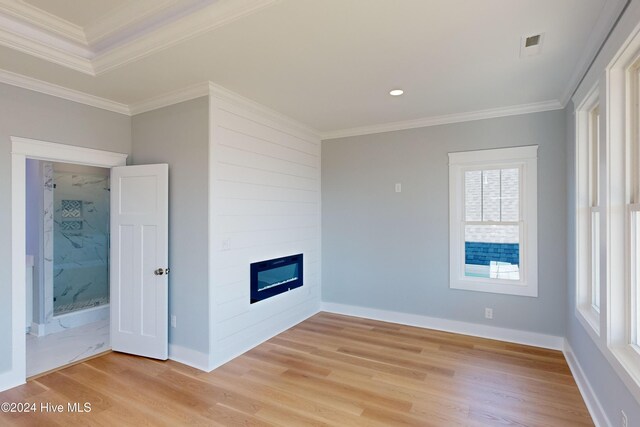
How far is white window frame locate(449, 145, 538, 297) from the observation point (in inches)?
146

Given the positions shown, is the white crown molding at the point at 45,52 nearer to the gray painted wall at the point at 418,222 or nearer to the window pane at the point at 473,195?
the gray painted wall at the point at 418,222

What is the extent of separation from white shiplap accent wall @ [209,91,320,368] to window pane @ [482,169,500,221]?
231cm

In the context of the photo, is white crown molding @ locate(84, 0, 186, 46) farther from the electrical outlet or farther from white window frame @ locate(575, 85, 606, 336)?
white window frame @ locate(575, 85, 606, 336)

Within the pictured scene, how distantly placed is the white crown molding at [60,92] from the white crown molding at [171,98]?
0.16 metres

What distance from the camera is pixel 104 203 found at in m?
5.22

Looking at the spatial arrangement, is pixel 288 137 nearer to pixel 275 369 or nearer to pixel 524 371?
pixel 275 369

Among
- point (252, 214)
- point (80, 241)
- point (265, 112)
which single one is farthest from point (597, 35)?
point (80, 241)

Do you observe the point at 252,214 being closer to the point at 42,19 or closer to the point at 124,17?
the point at 124,17

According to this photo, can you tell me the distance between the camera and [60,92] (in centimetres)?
312

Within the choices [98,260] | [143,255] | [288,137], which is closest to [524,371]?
[288,137]

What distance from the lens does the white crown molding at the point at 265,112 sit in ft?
10.5

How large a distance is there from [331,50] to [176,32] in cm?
111

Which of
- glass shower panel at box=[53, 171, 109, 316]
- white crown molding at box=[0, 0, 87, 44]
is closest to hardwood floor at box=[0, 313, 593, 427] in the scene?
glass shower panel at box=[53, 171, 109, 316]

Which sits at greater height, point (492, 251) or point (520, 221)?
point (520, 221)
